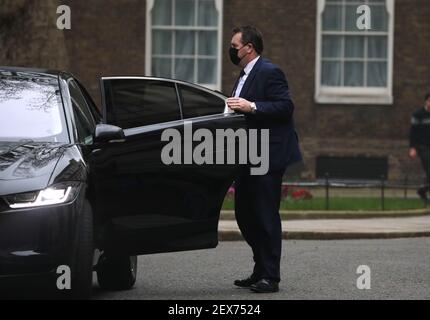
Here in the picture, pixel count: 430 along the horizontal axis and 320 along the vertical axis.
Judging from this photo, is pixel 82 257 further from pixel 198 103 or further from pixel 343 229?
pixel 343 229

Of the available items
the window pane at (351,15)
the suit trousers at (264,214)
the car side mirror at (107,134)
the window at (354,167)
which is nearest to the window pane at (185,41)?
the window pane at (351,15)

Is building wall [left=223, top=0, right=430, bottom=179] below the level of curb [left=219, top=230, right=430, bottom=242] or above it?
above

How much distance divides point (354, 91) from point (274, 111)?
1541cm

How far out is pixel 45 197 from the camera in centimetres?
778

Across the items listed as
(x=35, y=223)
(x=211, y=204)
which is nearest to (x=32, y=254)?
(x=35, y=223)

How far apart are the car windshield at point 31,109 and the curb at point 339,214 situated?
7474 mm

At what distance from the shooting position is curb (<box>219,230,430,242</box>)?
49.0 feet

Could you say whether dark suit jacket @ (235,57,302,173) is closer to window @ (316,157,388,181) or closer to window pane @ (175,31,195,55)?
window @ (316,157,388,181)

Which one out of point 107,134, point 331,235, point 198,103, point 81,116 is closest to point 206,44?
point 331,235

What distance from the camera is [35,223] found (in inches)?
303

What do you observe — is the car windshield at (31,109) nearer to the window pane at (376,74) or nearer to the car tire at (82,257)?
the car tire at (82,257)

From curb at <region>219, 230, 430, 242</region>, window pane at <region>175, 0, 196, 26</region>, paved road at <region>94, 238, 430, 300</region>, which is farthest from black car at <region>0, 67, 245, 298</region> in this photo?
window pane at <region>175, 0, 196, 26</region>

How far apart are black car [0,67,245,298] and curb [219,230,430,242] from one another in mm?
4927

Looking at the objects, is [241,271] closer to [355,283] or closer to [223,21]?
[355,283]
